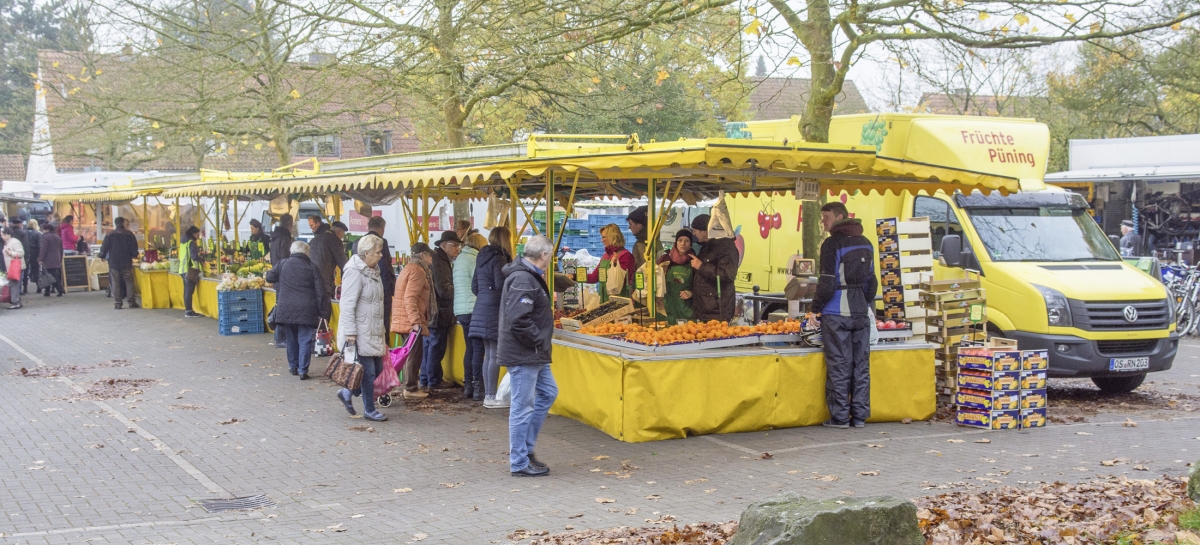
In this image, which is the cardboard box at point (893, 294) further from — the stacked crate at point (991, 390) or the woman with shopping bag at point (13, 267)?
the woman with shopping bag at point (13, 267)

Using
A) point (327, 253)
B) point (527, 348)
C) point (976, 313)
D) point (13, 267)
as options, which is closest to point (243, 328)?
point (327, 253)

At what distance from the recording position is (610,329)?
10016 millimetres

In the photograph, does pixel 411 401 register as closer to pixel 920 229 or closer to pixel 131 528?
pixel 131 528

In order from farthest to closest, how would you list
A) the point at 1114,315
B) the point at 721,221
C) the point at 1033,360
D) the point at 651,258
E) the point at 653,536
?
the point at 1114,315, the point at 721,221, the point at 651,258, the point at 1033,360, the point at 653,536

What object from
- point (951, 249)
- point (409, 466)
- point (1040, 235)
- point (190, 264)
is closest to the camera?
point (409, 466)

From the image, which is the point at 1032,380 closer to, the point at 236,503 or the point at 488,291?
the point at 488,291

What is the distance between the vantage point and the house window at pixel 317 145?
29016 mm

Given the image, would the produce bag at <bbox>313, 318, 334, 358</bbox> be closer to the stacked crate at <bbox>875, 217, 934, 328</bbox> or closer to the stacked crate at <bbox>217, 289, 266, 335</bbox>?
the stacked crate at <bbox>217, 289, 266, 335</bbox>

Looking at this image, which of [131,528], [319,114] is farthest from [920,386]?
[319,114]

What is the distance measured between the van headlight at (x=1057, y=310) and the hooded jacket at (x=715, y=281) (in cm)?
329

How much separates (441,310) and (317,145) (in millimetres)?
23528

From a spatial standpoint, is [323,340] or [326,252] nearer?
[323,340]

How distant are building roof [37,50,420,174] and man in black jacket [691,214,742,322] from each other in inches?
475

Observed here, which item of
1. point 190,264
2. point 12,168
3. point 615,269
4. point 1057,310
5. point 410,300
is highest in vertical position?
point 12,168
